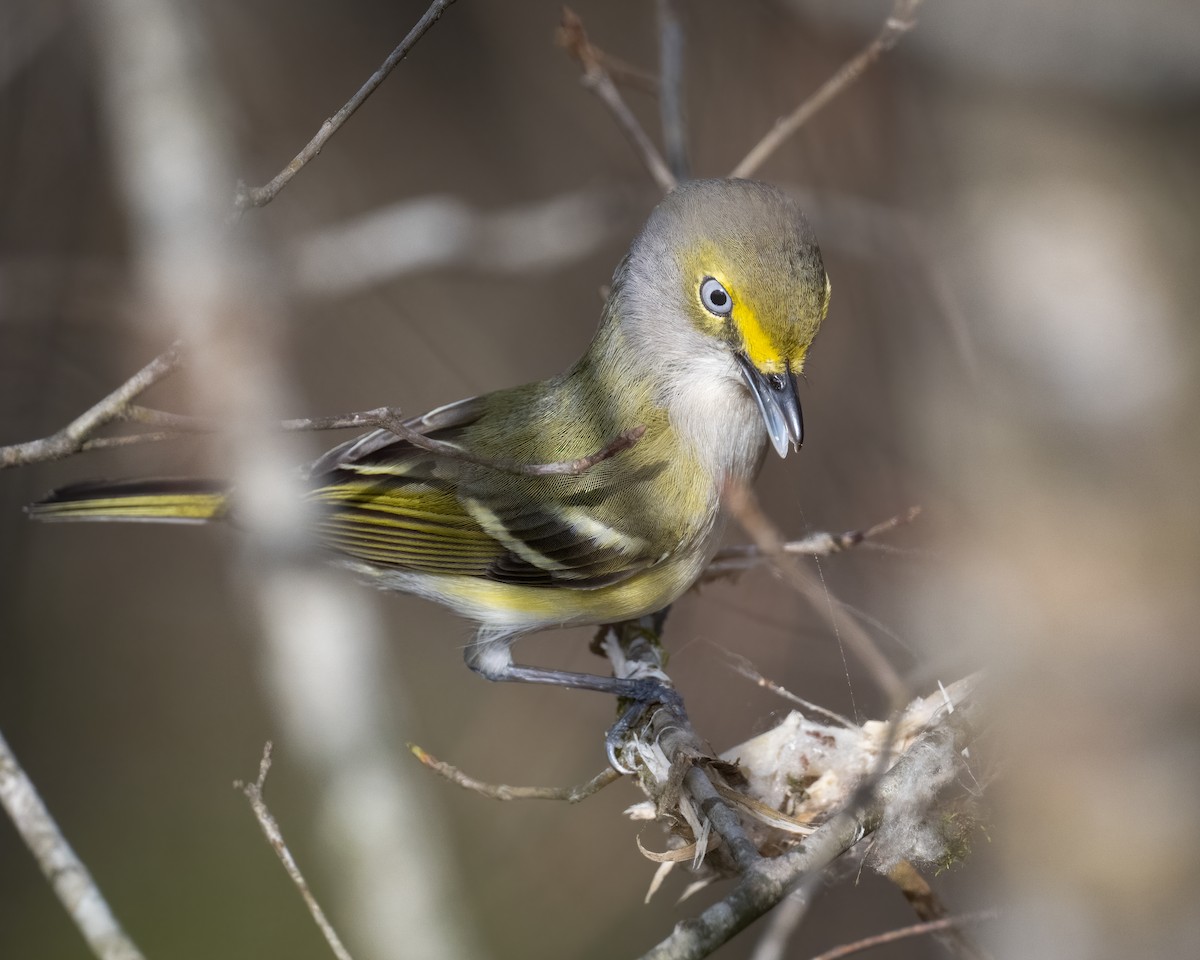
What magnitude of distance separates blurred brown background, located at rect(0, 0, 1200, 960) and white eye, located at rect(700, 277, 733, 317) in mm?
1406

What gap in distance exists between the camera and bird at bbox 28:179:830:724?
8.00 feet

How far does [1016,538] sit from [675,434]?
199 cm

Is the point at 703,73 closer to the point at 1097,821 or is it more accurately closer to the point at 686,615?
the point at 686,615

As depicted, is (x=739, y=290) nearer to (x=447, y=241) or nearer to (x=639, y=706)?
(x=639, y=706)

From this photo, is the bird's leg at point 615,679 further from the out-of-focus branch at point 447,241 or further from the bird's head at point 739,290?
the out-of-focus branch at point 447,241

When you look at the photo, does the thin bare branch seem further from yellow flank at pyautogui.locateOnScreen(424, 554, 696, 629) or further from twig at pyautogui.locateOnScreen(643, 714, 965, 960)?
twig at pyautogui.locateOnScreen(643, 714, 965, 960)

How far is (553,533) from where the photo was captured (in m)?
2.84

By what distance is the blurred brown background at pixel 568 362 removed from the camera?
3.95 metres

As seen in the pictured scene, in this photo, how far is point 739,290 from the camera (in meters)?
2.43

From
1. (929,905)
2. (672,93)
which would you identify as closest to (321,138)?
(672,93)

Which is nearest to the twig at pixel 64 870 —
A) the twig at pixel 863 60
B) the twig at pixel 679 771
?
the twig at pixel 679 771

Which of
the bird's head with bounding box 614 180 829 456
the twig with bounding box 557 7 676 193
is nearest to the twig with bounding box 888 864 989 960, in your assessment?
the bird's head with bounding box 614 180 829 456

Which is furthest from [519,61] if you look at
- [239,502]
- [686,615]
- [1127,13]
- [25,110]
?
[239,502]

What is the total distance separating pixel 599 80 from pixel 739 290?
1023 millimetres
